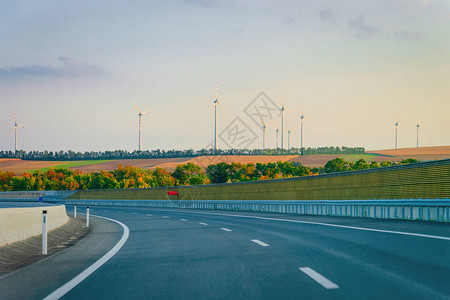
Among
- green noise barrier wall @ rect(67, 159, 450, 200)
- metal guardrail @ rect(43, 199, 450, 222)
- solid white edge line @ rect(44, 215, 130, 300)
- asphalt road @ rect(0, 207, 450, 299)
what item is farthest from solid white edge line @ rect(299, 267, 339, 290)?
green noise barrier wall @ rect(67, 159, 450, 200)

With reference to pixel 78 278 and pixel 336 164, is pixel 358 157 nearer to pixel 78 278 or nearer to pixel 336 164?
pixel 336 164

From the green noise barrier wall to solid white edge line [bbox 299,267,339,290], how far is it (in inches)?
601

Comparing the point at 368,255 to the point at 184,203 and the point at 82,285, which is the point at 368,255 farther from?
the point at 184,203

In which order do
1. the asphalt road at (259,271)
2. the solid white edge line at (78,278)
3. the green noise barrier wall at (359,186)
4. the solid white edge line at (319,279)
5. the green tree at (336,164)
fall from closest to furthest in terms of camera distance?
the asphalt road at (259,271)
the solid white edge line at (319,279)
the solid white edge line at (78,278)
the green noise barrier wall at (359,186)
the green tree at (336,164)

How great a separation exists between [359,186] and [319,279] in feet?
81.5

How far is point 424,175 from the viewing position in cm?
2416

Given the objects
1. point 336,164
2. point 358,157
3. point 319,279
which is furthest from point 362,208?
point 336,164

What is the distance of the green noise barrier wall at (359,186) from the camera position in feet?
76.7

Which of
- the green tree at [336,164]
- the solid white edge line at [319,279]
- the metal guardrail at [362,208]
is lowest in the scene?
the metal guardrail at [362,208]

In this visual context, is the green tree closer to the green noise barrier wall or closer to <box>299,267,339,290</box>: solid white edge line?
the green noise barrier wall

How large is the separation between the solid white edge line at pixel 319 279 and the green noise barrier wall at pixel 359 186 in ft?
50.1

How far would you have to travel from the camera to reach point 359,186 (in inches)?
1256

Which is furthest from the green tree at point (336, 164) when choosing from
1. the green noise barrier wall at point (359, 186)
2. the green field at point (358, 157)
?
the green noise barrier wall at point (359, 186)

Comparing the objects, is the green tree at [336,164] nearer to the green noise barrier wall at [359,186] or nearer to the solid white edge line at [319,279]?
the green noise barrier wall at [359,186]
